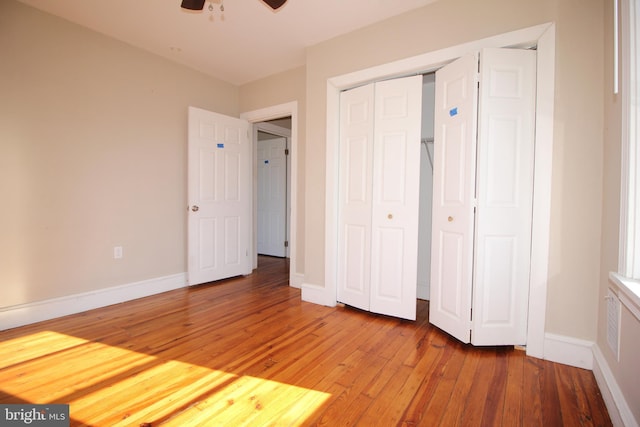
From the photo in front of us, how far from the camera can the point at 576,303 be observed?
194cm

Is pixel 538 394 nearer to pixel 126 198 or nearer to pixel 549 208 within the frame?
pixel 549 208

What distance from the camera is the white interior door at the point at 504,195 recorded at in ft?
6.81

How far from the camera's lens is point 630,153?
1438 millimetres

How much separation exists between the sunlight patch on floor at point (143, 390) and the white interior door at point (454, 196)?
1.28 meters

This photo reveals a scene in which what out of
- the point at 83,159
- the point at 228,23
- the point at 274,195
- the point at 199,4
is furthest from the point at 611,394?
the point at 274,195

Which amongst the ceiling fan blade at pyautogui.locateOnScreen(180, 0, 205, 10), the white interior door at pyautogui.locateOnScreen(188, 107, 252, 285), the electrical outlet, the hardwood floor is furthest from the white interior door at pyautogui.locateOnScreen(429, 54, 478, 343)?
the electrical outlet

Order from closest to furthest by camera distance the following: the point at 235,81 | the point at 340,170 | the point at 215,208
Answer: the point at 340,170 → the point at 215,208 → the point at 235,81

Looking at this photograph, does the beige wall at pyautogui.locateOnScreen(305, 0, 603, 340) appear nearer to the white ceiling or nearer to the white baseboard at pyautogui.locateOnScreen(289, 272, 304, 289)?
the white ceiling

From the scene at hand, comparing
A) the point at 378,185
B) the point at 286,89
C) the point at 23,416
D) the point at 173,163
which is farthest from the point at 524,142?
the point at 173,163

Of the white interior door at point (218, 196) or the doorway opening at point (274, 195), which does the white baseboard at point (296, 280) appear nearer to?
the white interior door at point (218, 196)

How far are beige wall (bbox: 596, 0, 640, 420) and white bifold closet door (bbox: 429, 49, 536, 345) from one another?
0.38 meters

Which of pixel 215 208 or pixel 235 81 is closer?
pixel 215 208

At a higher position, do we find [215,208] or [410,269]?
[215,208]

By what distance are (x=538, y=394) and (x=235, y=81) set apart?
15.1ft
